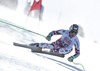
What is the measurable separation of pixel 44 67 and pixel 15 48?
1.34 metres

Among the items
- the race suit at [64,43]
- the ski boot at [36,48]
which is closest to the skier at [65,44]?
the race suit at [64,43]

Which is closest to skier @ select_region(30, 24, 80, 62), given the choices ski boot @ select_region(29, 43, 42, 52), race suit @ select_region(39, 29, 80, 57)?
race suit @ select_region(39, 29, 80, 57)

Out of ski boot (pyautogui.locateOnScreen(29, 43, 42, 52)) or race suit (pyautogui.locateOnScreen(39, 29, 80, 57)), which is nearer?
ski boot (pyautogui.locateOnScreen(29, 43, 42, 52))

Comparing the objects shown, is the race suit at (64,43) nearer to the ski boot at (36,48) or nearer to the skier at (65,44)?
the skier at (65,44)

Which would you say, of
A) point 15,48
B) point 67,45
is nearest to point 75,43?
point 67,45

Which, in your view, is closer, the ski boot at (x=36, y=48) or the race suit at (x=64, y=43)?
the ski boot at (x=36, y=48)

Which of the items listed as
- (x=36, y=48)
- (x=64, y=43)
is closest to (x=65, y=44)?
(x=64, y=43)

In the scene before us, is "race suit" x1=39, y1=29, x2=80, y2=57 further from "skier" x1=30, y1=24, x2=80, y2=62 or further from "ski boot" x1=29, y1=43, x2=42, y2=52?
"ski boot" x1=29, y1=43, x2=42, y2=52

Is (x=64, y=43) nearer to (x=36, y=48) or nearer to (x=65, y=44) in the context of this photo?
(x=65, y=44)

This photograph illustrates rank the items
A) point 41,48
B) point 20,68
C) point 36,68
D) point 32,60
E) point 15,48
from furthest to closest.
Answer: point 41,48
point 15,48
point 32,60
point 36,68
point 20,68

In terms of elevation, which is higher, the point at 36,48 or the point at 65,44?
the point at 65,44

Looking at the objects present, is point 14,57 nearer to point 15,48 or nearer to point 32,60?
point 32,60

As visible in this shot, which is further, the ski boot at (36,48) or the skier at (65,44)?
the skier at (65,44)

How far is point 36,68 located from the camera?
7863 mm
